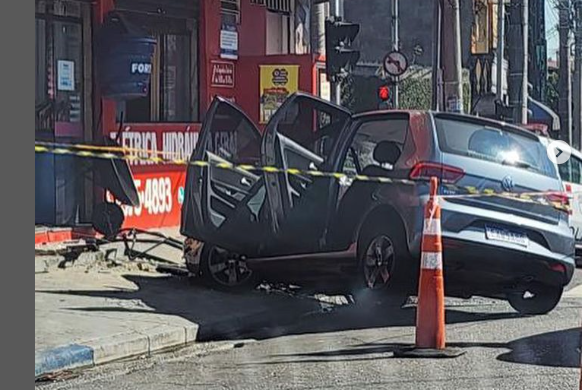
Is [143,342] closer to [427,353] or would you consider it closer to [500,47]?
[427,353]

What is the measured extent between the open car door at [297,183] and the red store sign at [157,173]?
10.4 feet

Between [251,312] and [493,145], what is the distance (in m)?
2.70

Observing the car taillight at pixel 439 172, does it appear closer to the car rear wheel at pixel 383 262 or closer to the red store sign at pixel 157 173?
the car rear wheel at pixel 383 262

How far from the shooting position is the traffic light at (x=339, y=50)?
15.5m

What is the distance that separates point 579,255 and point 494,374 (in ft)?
20.7

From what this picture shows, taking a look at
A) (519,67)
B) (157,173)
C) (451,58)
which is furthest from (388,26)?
(157,173)

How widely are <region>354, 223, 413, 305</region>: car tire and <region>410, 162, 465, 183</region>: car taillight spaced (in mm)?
520

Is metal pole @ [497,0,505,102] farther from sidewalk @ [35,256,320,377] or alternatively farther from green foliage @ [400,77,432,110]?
sidewalk @ [35,256,320,377]

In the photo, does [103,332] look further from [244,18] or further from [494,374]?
[244,18]

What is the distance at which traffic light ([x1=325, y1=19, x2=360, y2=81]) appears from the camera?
1547 cm

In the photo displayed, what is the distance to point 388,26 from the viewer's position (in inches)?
1123

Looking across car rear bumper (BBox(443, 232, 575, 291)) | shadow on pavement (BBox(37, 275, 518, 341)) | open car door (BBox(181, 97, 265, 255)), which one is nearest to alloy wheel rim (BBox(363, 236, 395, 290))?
shadow on pavement (BBox(37, 275, 518, 341))

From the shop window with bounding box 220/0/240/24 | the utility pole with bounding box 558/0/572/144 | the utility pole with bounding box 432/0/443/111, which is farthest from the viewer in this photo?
the utility pole with bounding box 558/0/572/144

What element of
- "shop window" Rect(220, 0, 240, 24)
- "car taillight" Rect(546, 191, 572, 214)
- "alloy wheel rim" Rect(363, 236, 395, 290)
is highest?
"shop window" Rect(220, 0, 240, 24)
